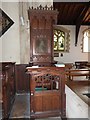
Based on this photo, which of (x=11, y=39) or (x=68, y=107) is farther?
(x=11, y=39)

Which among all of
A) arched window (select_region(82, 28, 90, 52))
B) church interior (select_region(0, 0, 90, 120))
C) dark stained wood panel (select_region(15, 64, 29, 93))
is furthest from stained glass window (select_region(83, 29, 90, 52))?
dark stained wood panel (select_region(15, 64, 29, 93))

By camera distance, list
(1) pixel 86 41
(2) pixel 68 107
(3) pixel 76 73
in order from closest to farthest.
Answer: (2) pixel 68 107
(3) pixel 76 73
(1) pixel 86 41

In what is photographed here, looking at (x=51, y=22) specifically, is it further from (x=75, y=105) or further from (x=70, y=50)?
(x=70, y=50)

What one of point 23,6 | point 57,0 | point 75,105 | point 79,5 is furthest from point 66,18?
point 75,105

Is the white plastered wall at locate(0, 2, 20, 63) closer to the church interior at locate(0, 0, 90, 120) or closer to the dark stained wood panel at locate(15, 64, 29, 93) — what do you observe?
the church interior at locate(0, 0, 90, 120)

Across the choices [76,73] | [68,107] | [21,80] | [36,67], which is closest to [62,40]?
[76,73]

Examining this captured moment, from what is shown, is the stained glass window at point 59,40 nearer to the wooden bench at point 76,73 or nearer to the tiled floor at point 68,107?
the wooden bench at point 76,73

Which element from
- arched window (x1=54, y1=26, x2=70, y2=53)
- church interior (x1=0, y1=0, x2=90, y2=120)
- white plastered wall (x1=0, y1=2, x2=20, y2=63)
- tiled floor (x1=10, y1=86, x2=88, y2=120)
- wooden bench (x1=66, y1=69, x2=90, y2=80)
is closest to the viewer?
church interior (x1=0, y1=0, x2=90, y2=120)

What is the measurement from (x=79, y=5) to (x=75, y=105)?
620 centimetres

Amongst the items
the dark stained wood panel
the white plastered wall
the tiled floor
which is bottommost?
the tiled floor

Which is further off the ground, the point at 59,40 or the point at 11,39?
the point at 59,40

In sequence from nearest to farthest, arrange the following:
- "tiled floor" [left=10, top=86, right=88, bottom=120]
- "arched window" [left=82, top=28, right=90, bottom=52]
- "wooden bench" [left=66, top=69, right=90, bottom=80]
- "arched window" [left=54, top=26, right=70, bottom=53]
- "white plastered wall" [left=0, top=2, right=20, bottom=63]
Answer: "tiled floor" [left=10, top=86, right=88, bottom=120]
"white plastered wall" [left=0, top=2, right=20, bottom=63]
"wooden bench" [left=66, top=69, right=90, bottom=80]
"arched window" [left=54, top=26, right=70, bottom=53]
"arched window" [left=82, top=28, right=90, bottom=52]

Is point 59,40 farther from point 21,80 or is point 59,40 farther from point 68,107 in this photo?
point 68,107

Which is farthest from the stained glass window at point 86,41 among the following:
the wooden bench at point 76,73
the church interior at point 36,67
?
the wooden bench at point 76,73
